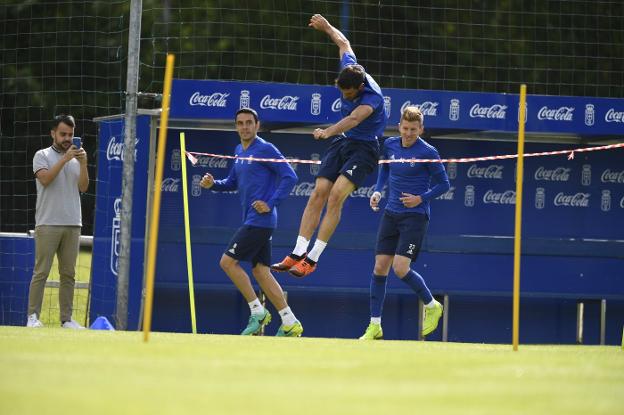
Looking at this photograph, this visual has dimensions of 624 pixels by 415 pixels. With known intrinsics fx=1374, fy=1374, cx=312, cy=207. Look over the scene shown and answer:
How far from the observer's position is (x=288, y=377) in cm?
737

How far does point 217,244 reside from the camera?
15.7 m

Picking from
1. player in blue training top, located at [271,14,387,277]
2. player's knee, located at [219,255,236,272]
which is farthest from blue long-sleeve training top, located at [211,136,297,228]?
player in blue training top, located at [271,14,387,277]

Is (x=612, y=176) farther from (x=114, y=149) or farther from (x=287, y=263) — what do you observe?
(x=287, y=263)

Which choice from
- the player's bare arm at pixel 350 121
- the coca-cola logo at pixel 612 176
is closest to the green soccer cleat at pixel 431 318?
the player's bare arm at pixel 350 121

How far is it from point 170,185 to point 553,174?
15.2 feet

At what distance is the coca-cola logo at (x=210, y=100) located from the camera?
48.6ft

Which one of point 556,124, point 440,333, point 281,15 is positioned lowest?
point 440,333

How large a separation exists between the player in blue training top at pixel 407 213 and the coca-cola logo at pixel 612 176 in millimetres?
4358

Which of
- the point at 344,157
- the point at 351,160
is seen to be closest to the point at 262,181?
the point at 344,157

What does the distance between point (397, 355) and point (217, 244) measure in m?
6.80

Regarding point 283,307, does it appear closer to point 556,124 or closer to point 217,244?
point 217,244

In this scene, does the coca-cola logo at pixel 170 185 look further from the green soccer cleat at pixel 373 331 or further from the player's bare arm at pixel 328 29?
the player's bare arm at pixel 328 29

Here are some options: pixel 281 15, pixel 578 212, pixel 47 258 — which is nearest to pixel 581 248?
pixel 578 212

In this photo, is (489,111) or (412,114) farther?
(489,111)
